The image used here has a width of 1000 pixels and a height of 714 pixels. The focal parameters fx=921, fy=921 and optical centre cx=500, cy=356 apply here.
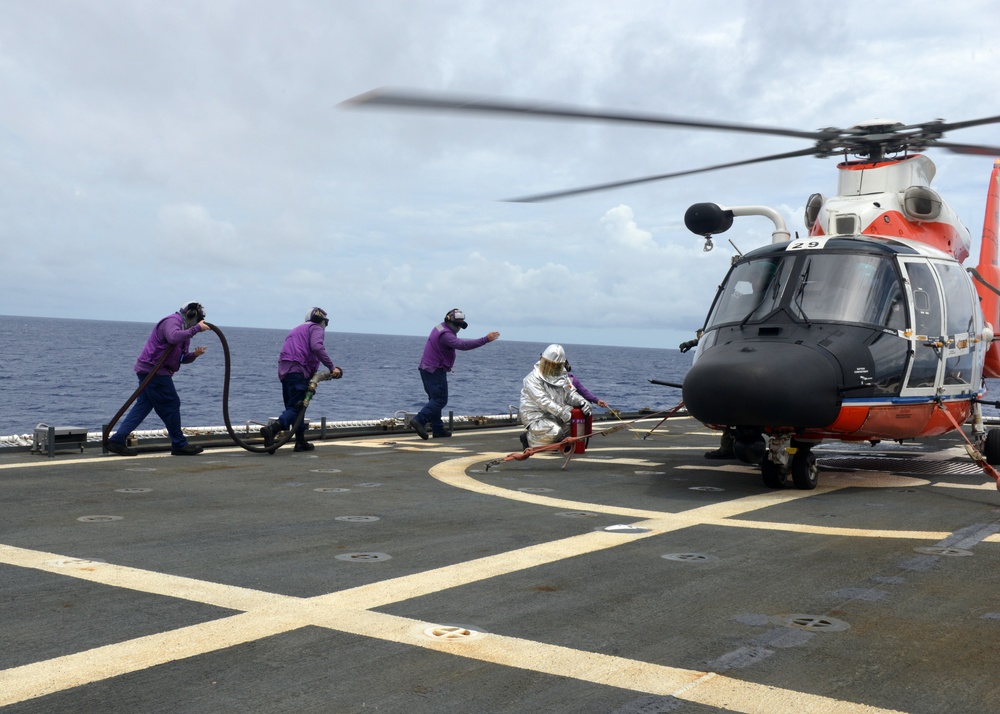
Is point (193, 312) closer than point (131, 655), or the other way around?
point (131, 655)

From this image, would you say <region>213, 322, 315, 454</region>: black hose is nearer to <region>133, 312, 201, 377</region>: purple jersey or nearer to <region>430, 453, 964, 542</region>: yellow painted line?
<region>133, 312, 201, 377</region>: purple jersey

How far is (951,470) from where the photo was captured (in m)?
12.0

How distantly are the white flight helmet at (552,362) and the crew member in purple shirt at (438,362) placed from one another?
3040 mm

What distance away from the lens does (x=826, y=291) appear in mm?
9914

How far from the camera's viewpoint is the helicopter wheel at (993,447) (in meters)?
12.5

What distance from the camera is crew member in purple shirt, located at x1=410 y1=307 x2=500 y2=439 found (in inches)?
616

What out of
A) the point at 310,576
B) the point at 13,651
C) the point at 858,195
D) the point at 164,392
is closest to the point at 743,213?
the point at 858,195

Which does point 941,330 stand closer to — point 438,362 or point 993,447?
point 993,447

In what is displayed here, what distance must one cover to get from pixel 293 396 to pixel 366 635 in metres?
9.33

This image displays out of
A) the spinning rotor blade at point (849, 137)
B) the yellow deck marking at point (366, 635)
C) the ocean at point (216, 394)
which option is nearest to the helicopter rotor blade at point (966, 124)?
the spinning rotor blade at point (849, 137)

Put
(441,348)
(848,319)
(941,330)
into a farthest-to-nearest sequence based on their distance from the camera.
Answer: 1. (441,348)
2. (941,330)
3. (848,319)

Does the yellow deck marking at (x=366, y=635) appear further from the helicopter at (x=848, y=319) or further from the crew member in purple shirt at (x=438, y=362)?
the crew member in purple shirt at (x=438, y=362)

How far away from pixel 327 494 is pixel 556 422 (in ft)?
14.5

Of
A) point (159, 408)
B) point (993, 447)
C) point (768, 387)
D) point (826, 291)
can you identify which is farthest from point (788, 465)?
point (159, 408)
